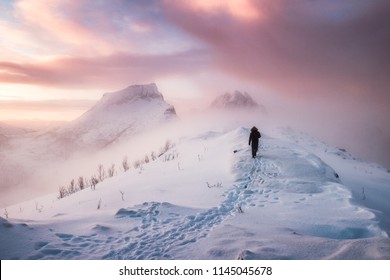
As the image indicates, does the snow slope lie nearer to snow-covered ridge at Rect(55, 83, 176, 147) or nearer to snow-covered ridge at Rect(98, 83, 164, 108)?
snow-covered ridge at Rect(55, 83, 176, 147)

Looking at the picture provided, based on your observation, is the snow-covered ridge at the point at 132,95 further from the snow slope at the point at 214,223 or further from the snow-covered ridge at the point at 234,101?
the snow slope at the point at 214,223

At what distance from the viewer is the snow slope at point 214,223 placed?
4105 millimetres

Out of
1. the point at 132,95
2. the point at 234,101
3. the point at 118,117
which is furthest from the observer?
the point at 234,101

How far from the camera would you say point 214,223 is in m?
5.54

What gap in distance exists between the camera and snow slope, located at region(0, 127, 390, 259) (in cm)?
411
